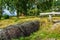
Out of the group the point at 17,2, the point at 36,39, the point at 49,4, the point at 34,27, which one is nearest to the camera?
the point at 36,39

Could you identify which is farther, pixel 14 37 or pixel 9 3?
pixel 9 3

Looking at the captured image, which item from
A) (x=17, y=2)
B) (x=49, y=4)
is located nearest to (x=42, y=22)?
(x=17, y=2)

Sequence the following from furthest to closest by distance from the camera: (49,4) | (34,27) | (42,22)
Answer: (49,4) → (42,22) → (34,27)

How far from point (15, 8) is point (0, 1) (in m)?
1.53

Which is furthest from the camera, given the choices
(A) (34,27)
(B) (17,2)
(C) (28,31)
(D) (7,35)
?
(B) (17,2)

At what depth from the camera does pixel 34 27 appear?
11836 millimetres

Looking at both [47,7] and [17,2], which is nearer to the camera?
[17,2]

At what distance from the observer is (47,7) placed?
23016mm

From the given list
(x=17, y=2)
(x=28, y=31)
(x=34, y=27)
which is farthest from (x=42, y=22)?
(x=17, y=2)

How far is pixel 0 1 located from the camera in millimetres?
21109

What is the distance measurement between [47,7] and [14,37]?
46.9 ft

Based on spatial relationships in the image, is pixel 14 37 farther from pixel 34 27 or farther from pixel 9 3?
pixel 9 3

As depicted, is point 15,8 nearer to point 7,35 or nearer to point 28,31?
point 28,31

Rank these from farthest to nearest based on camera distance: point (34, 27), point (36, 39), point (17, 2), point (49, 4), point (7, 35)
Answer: point (49, 4)
point (17, 2)
point (34, 27)
point (36, 39)
point (7, 35)
